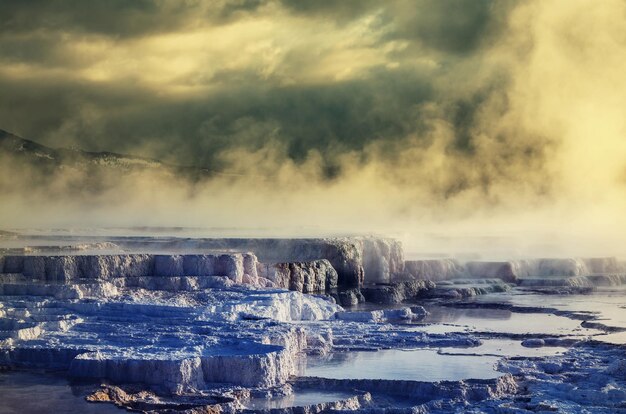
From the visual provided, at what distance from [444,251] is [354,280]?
21.5 meters

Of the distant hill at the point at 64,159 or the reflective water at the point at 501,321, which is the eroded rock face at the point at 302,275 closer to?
the reflective water at the point at 501,321

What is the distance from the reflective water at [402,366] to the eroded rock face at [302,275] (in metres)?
13.9

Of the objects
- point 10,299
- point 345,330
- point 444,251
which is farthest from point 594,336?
point 444,251

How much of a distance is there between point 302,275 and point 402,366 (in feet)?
60.5

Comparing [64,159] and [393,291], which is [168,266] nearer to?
[393,291]

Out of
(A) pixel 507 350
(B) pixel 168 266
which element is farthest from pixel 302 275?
(A) pixel 507 350

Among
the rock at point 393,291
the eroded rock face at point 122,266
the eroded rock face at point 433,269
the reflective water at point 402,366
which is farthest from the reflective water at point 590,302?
the eroded rock face at point 122,266

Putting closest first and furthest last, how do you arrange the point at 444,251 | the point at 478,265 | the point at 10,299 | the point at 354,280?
the point at 10,299 < the point at 354,280 < the point at 478,265 < the point at 444,251

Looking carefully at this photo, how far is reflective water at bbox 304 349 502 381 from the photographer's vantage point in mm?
24422

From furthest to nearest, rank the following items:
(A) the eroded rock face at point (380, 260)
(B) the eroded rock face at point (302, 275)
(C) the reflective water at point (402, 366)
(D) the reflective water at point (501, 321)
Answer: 1. (A) the eroded rock face at point (380, 260)
2. (B) the eroded rock face at point (302, 275)
3. (D) the reflective water at point (501, 321)
4. (C) the reflective water at point (402, 366)

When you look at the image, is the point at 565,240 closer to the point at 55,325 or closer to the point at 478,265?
the point at 478,265

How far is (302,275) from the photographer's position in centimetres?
4400

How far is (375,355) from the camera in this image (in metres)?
27.6

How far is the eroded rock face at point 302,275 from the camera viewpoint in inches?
1654
